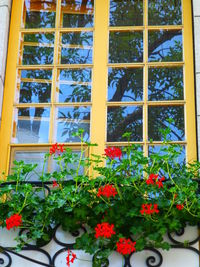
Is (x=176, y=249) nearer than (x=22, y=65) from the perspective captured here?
Yes

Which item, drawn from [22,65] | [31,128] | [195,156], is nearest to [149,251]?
[195,156]

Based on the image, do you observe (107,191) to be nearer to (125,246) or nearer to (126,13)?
(125,246)

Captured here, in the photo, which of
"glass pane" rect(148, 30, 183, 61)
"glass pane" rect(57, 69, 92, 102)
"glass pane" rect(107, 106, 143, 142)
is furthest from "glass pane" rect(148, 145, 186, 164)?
"glass pane" rect(148, 30, 183, 61)

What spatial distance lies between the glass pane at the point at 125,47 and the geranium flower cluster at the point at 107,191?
4.53ft

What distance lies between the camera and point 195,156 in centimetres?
503

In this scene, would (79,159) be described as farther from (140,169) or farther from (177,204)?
(177,204)

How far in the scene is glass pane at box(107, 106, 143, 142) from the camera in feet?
17.1

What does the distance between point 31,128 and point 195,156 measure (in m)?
1.26

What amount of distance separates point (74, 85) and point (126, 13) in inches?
30.2

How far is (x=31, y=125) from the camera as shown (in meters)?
5.33

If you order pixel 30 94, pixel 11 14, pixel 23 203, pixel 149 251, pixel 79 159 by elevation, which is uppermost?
pixel 11 14

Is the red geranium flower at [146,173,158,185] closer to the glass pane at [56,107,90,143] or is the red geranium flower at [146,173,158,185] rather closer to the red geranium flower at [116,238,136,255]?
the red geranium flower at [116,238,136,255]

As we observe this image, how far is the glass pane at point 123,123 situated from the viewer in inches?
205

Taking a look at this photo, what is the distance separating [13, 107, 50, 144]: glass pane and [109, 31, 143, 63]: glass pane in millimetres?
698
